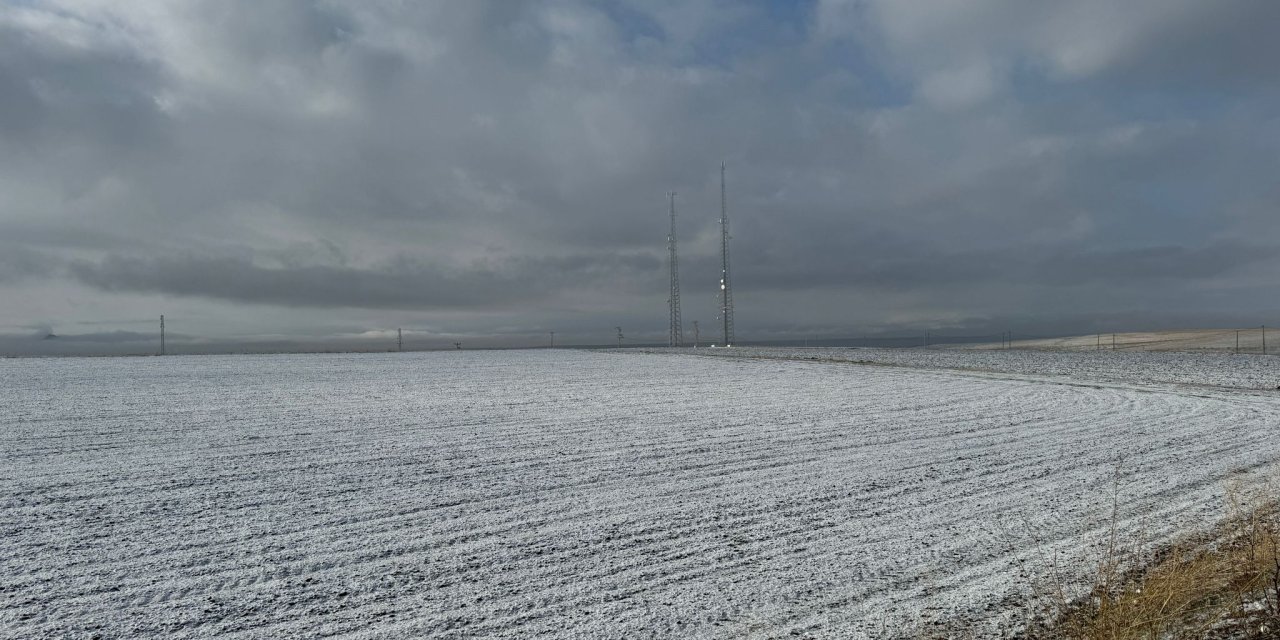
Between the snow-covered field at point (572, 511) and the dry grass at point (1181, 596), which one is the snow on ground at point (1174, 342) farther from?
the dry grass at point (1181, 596)

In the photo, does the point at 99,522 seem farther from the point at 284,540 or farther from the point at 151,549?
the point at 284,540

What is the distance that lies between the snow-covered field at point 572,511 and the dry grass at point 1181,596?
0.99ft

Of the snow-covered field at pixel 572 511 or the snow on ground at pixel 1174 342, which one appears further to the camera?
the snow on ground at pixel 1174 342

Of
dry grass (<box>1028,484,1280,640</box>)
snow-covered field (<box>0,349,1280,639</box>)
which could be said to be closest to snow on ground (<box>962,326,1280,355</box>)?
snow-covered field (<box>0,349,1280,639</box>)

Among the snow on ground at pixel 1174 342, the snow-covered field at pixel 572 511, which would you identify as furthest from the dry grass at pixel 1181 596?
the snow on ground at pixel 1174 342

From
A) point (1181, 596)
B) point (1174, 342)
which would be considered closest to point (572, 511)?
point (1181, 596)

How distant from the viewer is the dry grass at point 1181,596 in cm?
312

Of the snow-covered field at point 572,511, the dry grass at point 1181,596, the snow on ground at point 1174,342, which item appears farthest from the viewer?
the snow on ground at point 1174,342

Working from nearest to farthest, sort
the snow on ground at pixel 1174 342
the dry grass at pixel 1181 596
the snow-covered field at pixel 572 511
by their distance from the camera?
the dry grass at pixel 1181 596 → the snow-covered field at pixel 572 511 → the snow on ground at pixel 1174 342

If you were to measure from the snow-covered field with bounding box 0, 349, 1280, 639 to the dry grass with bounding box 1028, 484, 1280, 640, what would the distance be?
30cm

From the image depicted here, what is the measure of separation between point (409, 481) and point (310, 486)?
0.81 meters

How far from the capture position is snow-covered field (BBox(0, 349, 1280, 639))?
3.48 meters

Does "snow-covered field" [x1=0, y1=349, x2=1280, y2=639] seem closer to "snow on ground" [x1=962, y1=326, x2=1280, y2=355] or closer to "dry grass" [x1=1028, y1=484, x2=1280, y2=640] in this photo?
"dry grass" [x1=1028, y1=484, x2=1280, y2=640]

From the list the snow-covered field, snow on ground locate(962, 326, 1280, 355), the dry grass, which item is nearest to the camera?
the dry grass
